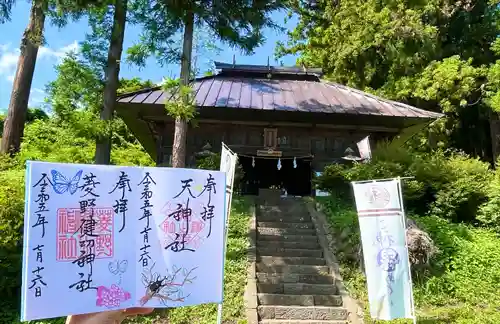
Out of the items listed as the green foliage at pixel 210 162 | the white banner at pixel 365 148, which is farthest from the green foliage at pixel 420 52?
the green foliage at pixel 210 162

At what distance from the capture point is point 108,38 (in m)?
10.4

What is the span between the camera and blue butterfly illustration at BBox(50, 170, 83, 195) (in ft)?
9.64

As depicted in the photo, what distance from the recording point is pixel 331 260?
817cm

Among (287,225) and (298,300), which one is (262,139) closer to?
(287,225)

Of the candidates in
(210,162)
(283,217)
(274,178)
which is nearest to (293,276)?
(283,217)

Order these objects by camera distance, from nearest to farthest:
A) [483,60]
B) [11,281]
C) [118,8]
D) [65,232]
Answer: [65,232] → [11,281] → [118,8] → [483,60]

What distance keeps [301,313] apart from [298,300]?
0.34 m

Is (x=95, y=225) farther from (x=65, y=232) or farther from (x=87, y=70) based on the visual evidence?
(x=87, y=70)

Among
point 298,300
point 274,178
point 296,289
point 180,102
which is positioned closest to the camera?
point 298,300

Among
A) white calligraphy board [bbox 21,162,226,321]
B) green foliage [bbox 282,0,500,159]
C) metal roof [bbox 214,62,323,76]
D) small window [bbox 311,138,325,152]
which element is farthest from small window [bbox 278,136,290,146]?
white calligraphy board [bbox 21,162,226,321]

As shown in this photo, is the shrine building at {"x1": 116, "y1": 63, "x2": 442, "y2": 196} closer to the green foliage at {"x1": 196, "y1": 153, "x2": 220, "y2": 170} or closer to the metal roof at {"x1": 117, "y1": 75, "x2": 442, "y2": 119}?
the metal roof at {"x1": 117, "y1": 75, "x2": 442, "y2": 119}

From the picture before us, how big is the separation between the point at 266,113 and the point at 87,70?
494cm

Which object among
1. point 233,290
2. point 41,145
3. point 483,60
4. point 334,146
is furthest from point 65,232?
point 483,60

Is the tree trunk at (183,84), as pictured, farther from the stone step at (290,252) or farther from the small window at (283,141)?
the small window at (283,141)
